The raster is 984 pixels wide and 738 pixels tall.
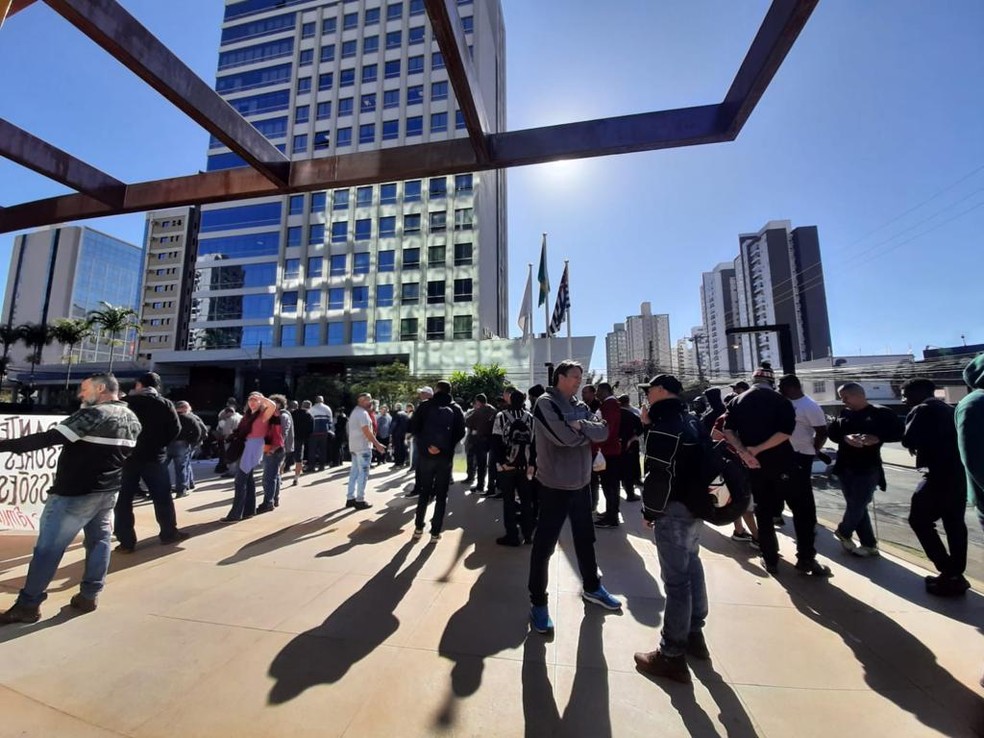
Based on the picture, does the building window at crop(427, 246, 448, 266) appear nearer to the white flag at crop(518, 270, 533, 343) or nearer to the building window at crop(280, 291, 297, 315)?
the building window at crop(280, 291, 297, 315)

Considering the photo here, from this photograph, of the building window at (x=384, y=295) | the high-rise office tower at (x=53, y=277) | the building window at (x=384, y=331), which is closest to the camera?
the building window at (x=384, y=331)

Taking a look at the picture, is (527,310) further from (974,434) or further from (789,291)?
(789,291)

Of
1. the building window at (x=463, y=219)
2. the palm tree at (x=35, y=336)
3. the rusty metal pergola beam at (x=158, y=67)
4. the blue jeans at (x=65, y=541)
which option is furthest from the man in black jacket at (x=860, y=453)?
the palm tree at (x=35, y=336)

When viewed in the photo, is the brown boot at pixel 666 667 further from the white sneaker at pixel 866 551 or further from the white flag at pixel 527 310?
the white flag at pixel 527 310

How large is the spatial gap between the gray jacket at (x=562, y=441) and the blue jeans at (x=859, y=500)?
3217 millimetres

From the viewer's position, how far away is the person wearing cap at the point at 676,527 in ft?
8.07

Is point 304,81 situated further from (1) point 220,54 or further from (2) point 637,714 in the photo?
(2) point 637,714

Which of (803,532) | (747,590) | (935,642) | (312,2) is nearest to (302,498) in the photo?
(747,590)

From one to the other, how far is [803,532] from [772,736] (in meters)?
2.57

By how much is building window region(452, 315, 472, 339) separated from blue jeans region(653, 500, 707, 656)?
3630 centimetres

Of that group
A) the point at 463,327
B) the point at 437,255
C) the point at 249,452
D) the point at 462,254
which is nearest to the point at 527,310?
the point at 249,452

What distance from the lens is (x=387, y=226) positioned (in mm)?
41656

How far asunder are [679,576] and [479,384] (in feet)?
83.8

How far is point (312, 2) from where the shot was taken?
156 ft
